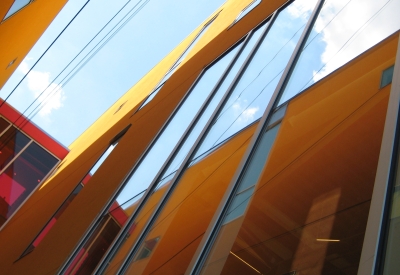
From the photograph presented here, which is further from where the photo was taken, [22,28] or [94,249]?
[22,28]

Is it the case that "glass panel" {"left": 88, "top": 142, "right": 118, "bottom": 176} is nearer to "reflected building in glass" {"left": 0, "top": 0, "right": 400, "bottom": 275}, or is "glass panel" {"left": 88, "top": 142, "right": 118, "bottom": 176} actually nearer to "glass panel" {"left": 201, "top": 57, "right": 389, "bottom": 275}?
"reflected building in glass" {"left": 0, "top": 0, "right": 400, "bottom": 275}

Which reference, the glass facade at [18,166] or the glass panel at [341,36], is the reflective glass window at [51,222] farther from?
the glass facade at [18,166]

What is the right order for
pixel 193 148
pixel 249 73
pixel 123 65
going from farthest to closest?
pixel 123 65, pixel 249 73, pixel 193 148

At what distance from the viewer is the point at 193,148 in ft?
14.4

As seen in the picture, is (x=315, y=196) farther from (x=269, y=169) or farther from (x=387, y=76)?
(x=387, y=76)

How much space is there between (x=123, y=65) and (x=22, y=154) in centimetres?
753

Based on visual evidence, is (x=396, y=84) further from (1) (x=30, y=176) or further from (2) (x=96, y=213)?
(1) (x=30, y=176)

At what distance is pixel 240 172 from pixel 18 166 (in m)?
11.4

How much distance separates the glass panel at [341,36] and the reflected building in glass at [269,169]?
0.04 feet

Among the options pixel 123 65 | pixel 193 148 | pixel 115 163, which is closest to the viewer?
pixel 193 148

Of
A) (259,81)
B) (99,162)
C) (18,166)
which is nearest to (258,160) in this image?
(259,81)

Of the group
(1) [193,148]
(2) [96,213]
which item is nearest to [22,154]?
(2) [96,213]

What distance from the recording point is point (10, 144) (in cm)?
1328

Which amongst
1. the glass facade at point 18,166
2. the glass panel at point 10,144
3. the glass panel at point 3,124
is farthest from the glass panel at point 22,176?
the glass panel at point 3,124
